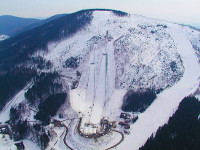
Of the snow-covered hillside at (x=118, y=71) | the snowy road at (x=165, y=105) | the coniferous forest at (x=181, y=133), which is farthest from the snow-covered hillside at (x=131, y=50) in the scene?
the coniferous forest at (x=181, y=133)

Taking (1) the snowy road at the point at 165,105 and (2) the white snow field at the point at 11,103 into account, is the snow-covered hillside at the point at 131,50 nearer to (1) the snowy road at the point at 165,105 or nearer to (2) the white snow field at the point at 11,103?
(1) the snowy road at the point at 165,105

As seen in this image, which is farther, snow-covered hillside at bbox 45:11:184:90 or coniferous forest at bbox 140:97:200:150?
snow-covered hillside at bbox 45:11:184:90

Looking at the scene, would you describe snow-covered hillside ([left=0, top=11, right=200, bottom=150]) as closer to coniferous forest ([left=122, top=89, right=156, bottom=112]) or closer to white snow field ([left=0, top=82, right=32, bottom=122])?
white snow field ([left=0, top=82, right=32, bottom=122])

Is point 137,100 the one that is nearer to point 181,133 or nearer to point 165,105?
point 165,105

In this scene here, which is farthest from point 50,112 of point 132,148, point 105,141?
point 132,148

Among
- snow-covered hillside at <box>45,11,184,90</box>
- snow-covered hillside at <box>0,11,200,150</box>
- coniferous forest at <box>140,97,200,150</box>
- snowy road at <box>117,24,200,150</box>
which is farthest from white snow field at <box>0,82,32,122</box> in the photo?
coniferous forest at <box>140,97,200,150</box>

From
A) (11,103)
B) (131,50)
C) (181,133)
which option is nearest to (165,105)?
(181,133)

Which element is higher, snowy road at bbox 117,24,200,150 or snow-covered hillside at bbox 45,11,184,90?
snow-covered hillside at bbox 45,11,184,90
